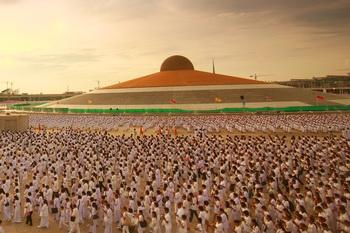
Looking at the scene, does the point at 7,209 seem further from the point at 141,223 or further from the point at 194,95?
the point at 194,95

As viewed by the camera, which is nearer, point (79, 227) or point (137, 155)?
point (79, 227)

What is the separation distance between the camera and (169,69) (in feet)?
247

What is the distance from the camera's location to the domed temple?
51.3m

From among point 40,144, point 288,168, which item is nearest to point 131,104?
point 40,144

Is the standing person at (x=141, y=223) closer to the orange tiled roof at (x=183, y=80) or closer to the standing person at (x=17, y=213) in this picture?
the standing person at (x=17, y=213)

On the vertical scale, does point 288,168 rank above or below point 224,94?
below

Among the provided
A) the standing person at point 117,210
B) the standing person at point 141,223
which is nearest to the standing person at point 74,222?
the standing person at point 117,210

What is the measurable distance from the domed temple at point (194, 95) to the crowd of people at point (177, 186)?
31.4 meters

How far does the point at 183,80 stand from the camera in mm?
64000

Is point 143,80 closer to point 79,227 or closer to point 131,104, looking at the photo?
point 131,104

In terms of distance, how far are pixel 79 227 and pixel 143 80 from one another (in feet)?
191

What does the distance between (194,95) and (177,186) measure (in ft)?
143

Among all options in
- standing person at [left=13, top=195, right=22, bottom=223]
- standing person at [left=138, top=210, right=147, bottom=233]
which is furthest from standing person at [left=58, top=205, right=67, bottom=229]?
standing person at [left=138, top=210, right=147, bottom=233]

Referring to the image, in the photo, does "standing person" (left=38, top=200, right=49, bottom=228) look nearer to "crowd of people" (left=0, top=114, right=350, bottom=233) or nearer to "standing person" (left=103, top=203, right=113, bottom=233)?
"crowd of people" (left=0, top=114, right=350, bottom=233)
